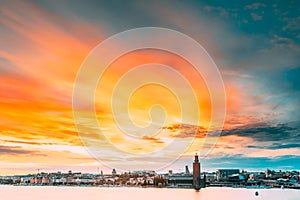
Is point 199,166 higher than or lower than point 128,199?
higher

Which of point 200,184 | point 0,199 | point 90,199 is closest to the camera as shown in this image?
point 0,199

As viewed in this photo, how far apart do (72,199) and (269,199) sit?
44245mm

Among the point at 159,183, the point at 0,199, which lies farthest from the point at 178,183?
the point at 0,199

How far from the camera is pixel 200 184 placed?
→ 170500 mm

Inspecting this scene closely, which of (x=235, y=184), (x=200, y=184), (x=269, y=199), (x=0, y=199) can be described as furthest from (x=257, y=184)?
(x=0, y=199)

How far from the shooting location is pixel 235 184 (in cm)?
18788

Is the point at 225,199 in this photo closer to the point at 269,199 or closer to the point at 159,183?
the point at 269,199

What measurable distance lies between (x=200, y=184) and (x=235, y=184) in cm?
2643

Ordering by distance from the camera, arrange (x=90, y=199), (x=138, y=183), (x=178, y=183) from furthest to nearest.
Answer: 1. (x=138, y=183)
2. (x=178, y=183)
3. (x=90, y=199)

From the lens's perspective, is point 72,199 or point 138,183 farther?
point 138,183

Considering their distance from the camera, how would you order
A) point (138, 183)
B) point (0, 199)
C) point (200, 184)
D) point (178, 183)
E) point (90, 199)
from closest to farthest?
point (0, 199) < point (90, 199) < point (200, 184) < point (178, 183) < point (138, 183)

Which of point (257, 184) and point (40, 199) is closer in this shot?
point (40, 199)

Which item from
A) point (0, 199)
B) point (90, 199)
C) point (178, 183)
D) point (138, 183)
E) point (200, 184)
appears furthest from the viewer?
point (138, 183)

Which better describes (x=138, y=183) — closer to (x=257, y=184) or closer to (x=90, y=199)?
(x=257, y=184)
